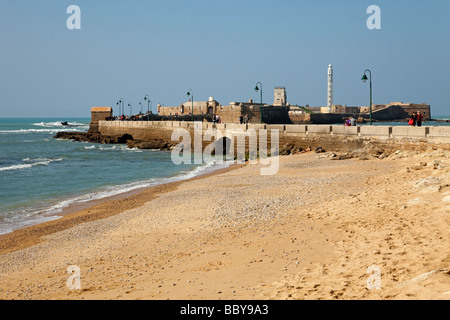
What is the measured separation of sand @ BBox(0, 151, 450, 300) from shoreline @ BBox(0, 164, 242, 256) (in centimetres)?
9

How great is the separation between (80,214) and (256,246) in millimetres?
8388

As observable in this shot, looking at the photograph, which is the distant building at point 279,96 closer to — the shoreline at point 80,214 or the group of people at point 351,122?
the group of people at point 351,122

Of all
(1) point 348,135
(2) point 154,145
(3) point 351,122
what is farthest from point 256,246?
(2) point 154,145

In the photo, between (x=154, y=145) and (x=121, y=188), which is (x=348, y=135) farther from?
(x=154, y=145)

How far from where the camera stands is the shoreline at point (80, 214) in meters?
12.0

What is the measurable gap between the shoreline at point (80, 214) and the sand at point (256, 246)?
0.29 feet

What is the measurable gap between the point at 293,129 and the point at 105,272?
23610mm

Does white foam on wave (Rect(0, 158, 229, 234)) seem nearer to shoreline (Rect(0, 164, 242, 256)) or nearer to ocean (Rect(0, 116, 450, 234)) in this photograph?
ocean (Rect(0, 116, 450, 234))

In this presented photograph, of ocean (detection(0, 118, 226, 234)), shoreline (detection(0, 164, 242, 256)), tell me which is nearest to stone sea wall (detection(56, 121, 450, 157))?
ocean (detection(0, 118, 226, 234))

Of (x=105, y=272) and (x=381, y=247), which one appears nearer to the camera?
(x=381, y=247)

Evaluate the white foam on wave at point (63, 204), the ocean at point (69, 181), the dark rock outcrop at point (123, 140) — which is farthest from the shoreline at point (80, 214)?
the dark rock outcrop at point (123, 140)

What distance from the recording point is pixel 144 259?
894 cm

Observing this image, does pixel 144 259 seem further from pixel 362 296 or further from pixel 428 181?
pixel 428 181
